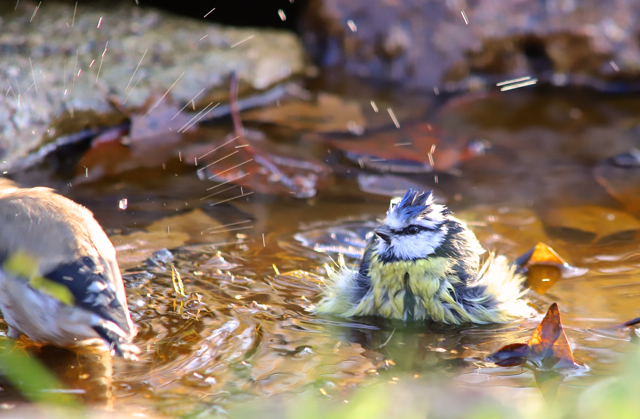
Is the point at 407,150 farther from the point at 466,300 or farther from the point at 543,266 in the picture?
the point at 466,300

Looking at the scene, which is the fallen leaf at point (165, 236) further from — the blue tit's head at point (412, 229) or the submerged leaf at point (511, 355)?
the submerged leaf at point (511, 355)

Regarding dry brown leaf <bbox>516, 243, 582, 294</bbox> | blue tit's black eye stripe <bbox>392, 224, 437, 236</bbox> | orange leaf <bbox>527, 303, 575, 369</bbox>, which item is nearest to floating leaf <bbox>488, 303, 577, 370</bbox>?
orange leaf <bbox>527, 303, 575, 369</bbox>

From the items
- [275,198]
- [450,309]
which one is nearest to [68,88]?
[275,198]

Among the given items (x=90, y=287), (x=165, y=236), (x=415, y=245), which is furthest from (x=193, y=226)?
(x=90, y=287)

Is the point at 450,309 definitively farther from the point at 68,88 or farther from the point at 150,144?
the point at 68,88

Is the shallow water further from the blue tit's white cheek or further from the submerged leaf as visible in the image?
the blue tit's white cheek

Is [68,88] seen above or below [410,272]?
above
